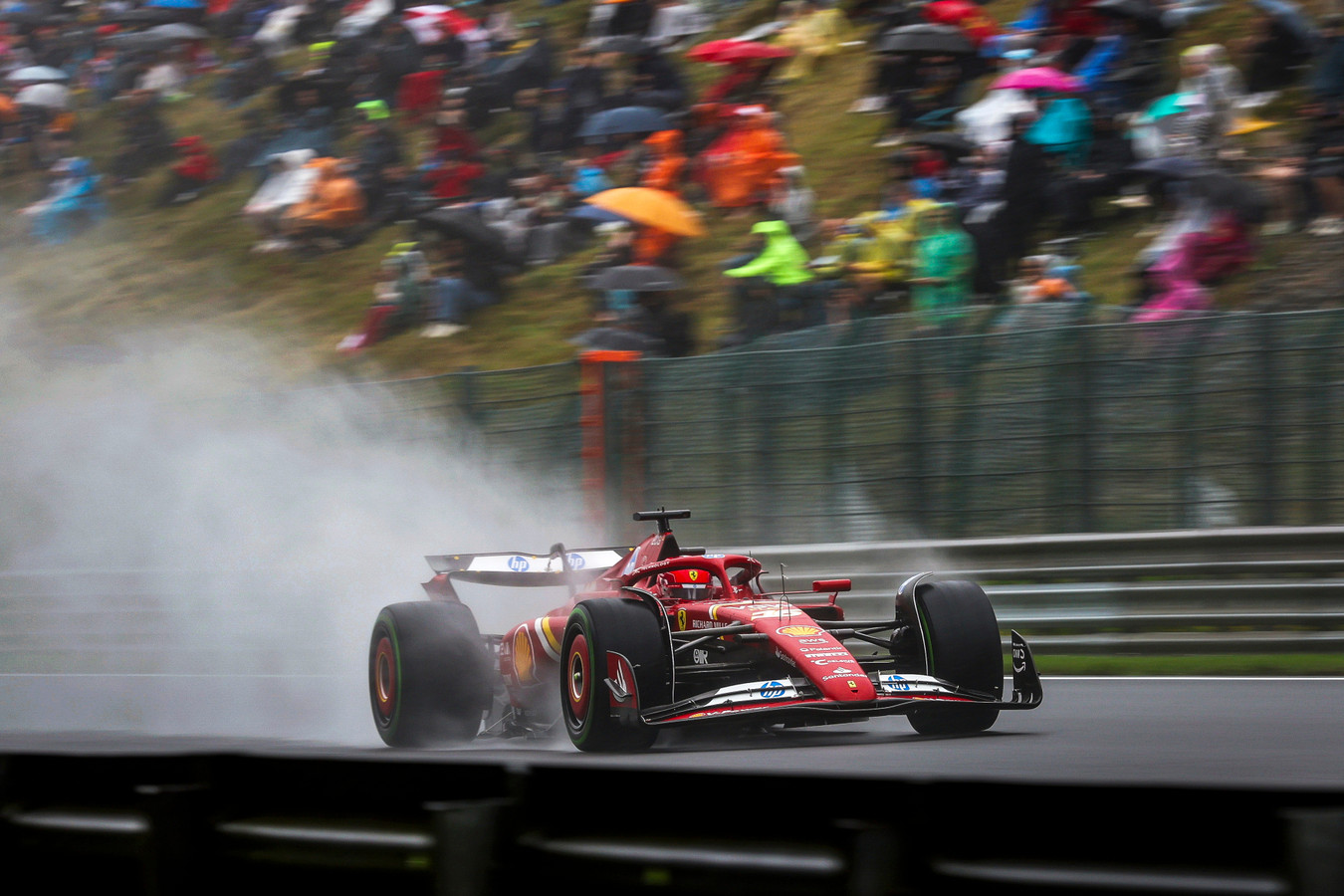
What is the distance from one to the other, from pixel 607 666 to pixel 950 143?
27.0 ft

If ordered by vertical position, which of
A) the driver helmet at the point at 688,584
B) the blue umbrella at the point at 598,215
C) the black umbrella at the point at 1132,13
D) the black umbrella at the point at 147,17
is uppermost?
the black umbrella at the point at 147,17

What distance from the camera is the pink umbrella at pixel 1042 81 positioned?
45.1ft

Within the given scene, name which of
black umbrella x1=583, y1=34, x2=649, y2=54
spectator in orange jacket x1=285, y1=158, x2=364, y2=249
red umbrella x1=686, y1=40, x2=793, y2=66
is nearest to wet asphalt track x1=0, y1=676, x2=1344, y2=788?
red umbrella x1=686, y1=40, x2=793, y2=66

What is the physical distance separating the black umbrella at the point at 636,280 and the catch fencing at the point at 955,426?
1428 mm

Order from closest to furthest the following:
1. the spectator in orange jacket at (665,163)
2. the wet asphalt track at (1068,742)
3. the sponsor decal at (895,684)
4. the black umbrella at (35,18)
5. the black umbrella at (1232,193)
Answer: the wet asphalt track at (1068,742) → the sponsor decal at (895,684) → the black umbrella at (1232,193) → the spectator in orange jacket at (665,163) → the black umbrella at (35,18)

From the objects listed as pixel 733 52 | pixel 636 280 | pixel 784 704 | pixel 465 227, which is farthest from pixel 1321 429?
pixel 465 227

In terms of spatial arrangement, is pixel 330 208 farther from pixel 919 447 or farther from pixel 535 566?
pixel 535 566

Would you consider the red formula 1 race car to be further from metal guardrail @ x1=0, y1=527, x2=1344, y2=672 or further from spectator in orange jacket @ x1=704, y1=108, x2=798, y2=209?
spectator in orange jacket @ x1=704, y1=108, x2=798, y2=209

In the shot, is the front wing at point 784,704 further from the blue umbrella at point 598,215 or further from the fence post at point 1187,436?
the blue umbrella at point 598,215

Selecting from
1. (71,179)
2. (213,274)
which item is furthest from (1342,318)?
(71,179)

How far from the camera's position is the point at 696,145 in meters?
16.9

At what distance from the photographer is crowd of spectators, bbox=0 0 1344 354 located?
13172 mm

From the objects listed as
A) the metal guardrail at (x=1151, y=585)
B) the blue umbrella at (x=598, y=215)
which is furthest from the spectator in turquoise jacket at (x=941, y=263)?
the blue umbrella at (x=598, y=215)

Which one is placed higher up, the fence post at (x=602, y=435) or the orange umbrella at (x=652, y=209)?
the orange umbrella at (x=652, y=209)
